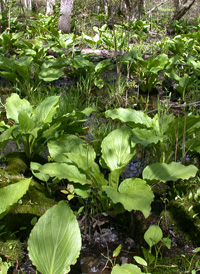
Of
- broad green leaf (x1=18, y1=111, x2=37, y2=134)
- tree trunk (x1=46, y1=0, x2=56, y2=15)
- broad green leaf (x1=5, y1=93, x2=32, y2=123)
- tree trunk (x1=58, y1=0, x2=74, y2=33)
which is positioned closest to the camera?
broad green leaf (x1=18, y1=111, x2=37, y2=134)

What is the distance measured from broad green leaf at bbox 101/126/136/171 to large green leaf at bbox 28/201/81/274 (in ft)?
2.42

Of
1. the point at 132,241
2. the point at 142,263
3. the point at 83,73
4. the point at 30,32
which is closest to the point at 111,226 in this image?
the point at 132,241

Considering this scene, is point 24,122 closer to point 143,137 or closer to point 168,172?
point 143,137

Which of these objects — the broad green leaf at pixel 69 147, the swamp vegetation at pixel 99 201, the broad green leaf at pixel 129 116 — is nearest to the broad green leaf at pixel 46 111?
the swamp vegetation at pixel 99 201

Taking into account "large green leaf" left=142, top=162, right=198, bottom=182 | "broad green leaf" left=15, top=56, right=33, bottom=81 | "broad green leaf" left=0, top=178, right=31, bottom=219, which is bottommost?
"large green leaf" left=142, top=162, right=198, bottom=182

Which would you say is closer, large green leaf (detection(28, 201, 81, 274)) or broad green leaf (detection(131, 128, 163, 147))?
large green leaf (detection(28, 201, 81, 274))

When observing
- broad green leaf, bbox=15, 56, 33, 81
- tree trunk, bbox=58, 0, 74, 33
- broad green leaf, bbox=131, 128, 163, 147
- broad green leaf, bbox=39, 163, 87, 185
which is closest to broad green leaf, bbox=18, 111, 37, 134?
broad green leaf, bbox=39, 163, 87, 185

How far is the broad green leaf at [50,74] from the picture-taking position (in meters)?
4.07

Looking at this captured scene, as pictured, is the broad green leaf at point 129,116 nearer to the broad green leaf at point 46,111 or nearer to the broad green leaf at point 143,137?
the broad green leaf at point 143,137

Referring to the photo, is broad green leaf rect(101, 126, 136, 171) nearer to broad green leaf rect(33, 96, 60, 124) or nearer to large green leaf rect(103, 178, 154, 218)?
large green leaf rect(103, 178, 154, 218)

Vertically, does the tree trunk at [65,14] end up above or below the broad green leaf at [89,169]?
above

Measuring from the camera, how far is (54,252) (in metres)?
1.47

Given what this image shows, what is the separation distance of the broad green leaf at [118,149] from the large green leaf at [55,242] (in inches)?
29.0

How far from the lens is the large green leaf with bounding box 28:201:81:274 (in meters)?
1.45
